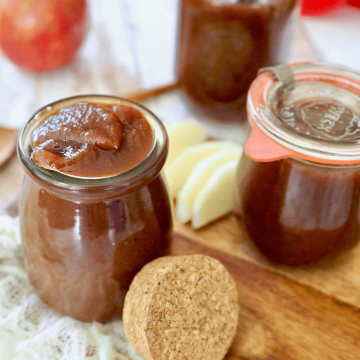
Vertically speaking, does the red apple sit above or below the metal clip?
below

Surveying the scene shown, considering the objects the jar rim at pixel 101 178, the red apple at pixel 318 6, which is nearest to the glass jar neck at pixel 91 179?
the jar rim at pixel 101 178

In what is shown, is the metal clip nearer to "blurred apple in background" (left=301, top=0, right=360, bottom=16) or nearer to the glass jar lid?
the glass jar lid

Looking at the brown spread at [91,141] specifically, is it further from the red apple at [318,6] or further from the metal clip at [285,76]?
the red apple at [318,6]

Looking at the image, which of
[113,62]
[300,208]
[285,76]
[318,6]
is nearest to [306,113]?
[285,76]

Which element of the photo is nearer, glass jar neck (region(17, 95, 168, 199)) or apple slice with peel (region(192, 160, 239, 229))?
glass jar neck (region(17, 95, 168, 199))

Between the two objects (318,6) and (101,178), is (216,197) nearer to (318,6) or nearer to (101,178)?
(101,178)

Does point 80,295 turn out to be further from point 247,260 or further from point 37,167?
point 247,260

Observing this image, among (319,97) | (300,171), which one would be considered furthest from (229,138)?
(300,171)

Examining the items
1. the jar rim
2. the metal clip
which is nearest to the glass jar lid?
the metal clip
